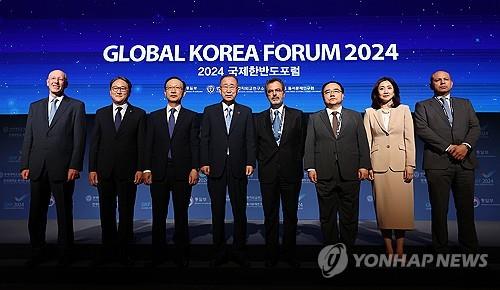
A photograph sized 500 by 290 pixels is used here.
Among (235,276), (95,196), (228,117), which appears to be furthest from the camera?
(95,196)

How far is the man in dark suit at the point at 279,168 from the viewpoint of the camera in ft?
9.57

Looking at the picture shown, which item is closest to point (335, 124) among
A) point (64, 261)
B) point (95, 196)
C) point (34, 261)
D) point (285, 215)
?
point (285, 215)

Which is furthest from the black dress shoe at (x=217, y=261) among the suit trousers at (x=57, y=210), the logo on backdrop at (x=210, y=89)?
the logo on backdrop at (x=210, y=89)

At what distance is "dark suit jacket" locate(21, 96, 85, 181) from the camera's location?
2977 mm

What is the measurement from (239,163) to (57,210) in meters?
1.50

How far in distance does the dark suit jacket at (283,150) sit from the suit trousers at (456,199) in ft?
3.60

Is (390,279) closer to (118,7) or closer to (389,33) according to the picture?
(389,33)

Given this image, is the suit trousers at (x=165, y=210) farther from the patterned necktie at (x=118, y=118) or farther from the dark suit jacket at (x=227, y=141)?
the patterned necktie at (x=118, y=118)

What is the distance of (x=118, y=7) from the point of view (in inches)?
179

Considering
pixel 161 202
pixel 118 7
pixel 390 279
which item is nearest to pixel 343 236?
Result: pixel 390 279

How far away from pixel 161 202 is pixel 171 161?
334mm

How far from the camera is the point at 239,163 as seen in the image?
116 inches

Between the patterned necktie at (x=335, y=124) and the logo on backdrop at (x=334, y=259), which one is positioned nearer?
the logo on backdrop at (x=334, y=259)

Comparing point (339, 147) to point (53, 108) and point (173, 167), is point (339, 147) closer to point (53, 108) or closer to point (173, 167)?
point (173, 167)
